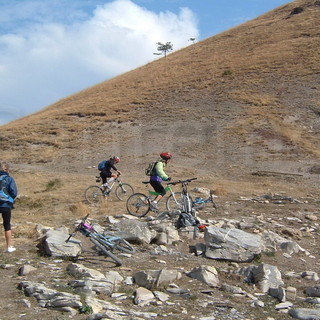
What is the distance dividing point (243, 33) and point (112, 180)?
48040 mm

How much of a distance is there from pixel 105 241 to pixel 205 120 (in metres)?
25.0

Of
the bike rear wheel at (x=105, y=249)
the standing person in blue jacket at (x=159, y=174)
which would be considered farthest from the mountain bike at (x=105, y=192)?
the bike rear wheel at (x=105, y=249)

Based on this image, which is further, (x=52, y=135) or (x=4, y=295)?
(x=52, y=135)

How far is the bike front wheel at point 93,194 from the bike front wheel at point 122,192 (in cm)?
55

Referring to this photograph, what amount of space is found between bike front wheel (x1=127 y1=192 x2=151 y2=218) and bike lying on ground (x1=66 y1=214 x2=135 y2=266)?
333 centimetres

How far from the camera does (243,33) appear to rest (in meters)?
57.6

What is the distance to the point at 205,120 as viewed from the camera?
105ft

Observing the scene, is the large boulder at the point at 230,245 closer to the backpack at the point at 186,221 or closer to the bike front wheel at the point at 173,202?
the backpack at the point at 186,221

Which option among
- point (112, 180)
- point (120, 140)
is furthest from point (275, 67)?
point (112, 180)

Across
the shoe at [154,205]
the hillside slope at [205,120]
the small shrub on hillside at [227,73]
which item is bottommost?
the shoe at [154,205]

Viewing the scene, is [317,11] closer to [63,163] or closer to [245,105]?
[245,105]

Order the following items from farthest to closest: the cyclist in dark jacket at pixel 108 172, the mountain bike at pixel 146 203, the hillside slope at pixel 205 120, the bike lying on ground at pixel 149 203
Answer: the hillside slope at pixel 205 120, the cyclist in dark jacket at pixel 108 172, the mountain bike at pixel 146 203, the bike lying on ground at pixel 149 203

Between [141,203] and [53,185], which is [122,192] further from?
[53,185]

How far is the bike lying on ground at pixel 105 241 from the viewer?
737 centimetres
